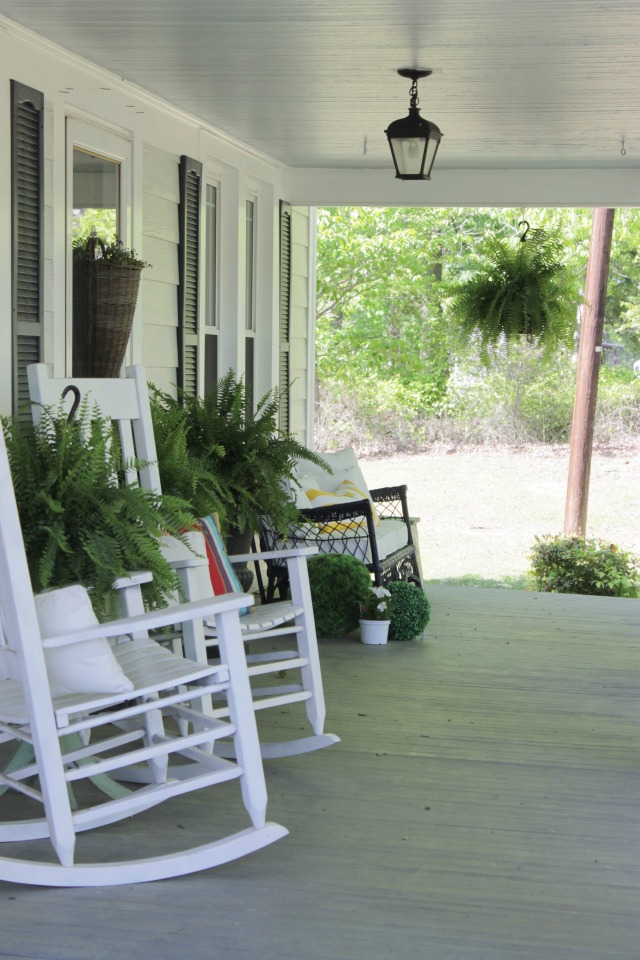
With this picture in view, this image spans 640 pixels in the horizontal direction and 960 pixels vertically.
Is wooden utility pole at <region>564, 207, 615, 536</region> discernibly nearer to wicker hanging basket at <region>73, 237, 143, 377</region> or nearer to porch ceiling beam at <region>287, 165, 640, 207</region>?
porch ceiling beam at <region>287, 165, 640, 207</region>

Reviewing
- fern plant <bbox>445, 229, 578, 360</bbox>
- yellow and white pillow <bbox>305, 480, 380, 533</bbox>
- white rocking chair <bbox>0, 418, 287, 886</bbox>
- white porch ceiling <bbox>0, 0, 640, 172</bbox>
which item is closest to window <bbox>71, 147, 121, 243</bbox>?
white porch ceiling <bbox>0, 0, 640, 172</bbox>

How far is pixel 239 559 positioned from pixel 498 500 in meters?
8.52

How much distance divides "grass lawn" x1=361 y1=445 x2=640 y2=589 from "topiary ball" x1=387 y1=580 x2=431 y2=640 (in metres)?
5.31

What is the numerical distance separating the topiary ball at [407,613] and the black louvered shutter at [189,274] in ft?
4.52

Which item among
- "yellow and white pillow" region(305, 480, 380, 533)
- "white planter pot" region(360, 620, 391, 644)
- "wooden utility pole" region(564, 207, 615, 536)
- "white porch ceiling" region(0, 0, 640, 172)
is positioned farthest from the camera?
"wooden utility pole" region(564, 207, 615, 536)

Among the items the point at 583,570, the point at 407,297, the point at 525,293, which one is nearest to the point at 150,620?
the point at 525,293

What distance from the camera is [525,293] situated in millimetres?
6301

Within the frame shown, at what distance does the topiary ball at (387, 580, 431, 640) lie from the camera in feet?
16.8

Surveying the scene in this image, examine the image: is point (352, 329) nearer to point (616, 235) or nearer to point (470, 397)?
point (470, 397)

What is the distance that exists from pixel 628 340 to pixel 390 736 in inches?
414

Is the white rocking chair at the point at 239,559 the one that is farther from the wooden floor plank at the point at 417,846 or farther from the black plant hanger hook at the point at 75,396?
the wooden floor plank at the point at 417,846

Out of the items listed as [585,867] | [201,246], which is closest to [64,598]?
[585,867]

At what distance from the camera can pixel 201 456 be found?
4695mm

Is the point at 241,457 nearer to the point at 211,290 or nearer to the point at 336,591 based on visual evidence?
the point at 336,591
